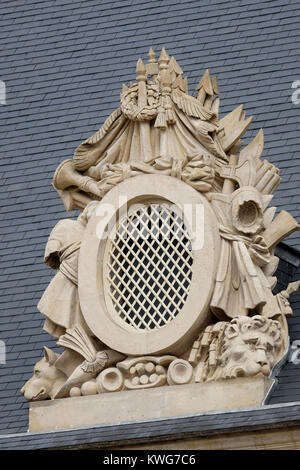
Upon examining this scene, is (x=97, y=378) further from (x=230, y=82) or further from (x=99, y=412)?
(x=230, y=82)

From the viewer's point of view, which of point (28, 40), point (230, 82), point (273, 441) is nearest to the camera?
point (273, 441)

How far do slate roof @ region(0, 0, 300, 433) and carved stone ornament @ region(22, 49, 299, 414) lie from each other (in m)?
1.13

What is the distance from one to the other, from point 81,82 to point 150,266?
4603 millimetres

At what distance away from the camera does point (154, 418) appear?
27219 millimetres

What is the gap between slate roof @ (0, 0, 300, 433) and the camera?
29.9m

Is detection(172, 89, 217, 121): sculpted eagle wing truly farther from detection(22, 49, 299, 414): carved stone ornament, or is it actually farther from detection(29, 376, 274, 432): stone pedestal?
detection(29, 376, 274, 432): stone pedestal

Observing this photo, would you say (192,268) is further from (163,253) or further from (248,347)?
(248,347)

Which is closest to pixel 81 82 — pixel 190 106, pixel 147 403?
pixel 190 106

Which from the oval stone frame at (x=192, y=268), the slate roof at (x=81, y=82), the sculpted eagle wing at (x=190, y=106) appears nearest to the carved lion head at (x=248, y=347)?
the oval stone frame at (x=192, y=268)

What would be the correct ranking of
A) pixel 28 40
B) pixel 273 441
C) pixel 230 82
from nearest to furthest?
pixel 273 441
pixel 230 82
pixel 28 40

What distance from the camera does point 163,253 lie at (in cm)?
2814
